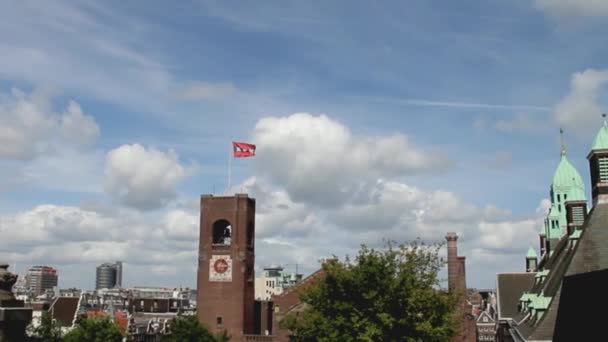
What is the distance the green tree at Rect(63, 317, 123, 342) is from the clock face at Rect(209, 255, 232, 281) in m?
12.2

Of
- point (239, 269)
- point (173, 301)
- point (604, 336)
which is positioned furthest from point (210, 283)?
point (173, 301)

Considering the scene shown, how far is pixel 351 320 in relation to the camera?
4069 cm

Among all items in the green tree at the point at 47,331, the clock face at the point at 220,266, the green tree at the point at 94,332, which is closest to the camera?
the green tree at the point at 47,331

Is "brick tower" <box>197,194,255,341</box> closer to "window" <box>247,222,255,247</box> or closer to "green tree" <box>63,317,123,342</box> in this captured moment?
"window" <box>247,222,255,247</box>

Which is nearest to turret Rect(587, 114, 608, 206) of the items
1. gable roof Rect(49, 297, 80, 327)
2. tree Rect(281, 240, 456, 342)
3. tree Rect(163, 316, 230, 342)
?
tree Rect(281, 240, 456, 342)

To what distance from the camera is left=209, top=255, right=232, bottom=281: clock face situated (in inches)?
2913

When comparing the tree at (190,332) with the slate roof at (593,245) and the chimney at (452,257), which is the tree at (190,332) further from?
the slate roof at (593,245)

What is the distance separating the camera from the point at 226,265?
2926 inches

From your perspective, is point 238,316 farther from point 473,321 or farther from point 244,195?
point 473,321

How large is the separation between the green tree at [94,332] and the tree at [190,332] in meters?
6.05

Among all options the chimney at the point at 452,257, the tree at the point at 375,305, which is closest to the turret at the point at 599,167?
the tree at the point at 375,305

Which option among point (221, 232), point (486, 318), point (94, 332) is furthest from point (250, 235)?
point (486, 318)

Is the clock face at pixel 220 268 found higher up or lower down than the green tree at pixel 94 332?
higher up

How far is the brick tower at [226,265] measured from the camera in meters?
73.2
